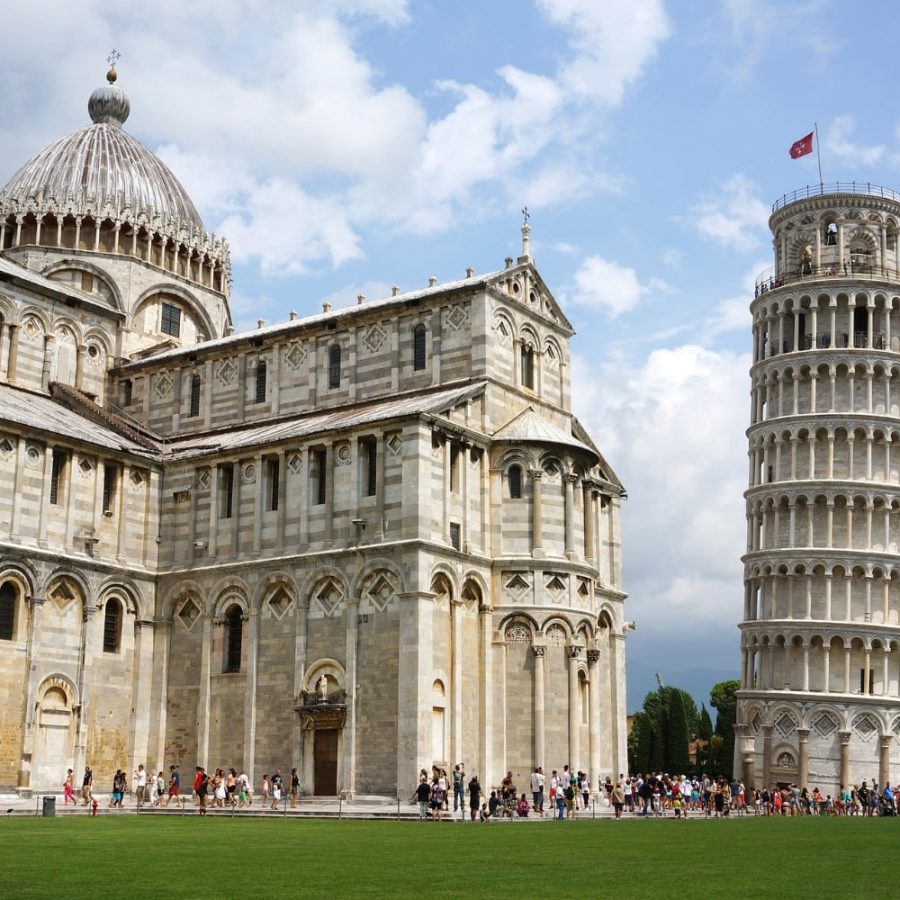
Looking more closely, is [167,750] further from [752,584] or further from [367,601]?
[752,584]

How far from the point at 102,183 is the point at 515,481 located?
28182mm

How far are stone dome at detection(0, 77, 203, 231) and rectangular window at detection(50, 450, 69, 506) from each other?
18005mm

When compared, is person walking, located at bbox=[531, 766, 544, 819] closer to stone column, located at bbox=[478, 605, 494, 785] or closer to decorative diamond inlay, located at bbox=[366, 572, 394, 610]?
stone column, located at bbox=[478, 605, 494, 785]

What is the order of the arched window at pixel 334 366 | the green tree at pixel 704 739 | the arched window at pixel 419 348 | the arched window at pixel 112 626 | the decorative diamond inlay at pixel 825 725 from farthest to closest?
the green tree at pixel 704 739
the decorative diamond inlay at pixel 825 725
the arched window at pixel 334 366
the arched window at pixel 419 348
the arched window at pixel 112 626

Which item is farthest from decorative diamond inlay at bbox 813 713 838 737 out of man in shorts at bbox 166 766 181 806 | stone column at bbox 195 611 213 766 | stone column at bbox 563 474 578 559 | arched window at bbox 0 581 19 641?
arched window at bbox 0 581 19 641

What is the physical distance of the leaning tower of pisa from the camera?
8050 cm

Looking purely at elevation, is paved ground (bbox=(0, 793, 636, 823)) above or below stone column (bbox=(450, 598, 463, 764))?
below

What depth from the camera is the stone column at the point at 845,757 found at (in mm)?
79000

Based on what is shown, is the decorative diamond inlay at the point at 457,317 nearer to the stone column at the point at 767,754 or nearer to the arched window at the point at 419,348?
the arched window at the point at 419,348

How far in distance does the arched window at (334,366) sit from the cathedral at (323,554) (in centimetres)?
19

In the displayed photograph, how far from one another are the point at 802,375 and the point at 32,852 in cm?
7040

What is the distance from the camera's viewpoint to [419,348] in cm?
5272

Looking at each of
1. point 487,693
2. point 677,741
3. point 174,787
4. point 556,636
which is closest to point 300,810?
point 174,787

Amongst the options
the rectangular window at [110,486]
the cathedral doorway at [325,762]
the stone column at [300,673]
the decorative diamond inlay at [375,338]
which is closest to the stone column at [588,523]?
the decorative diamond inlay at [375,338]
